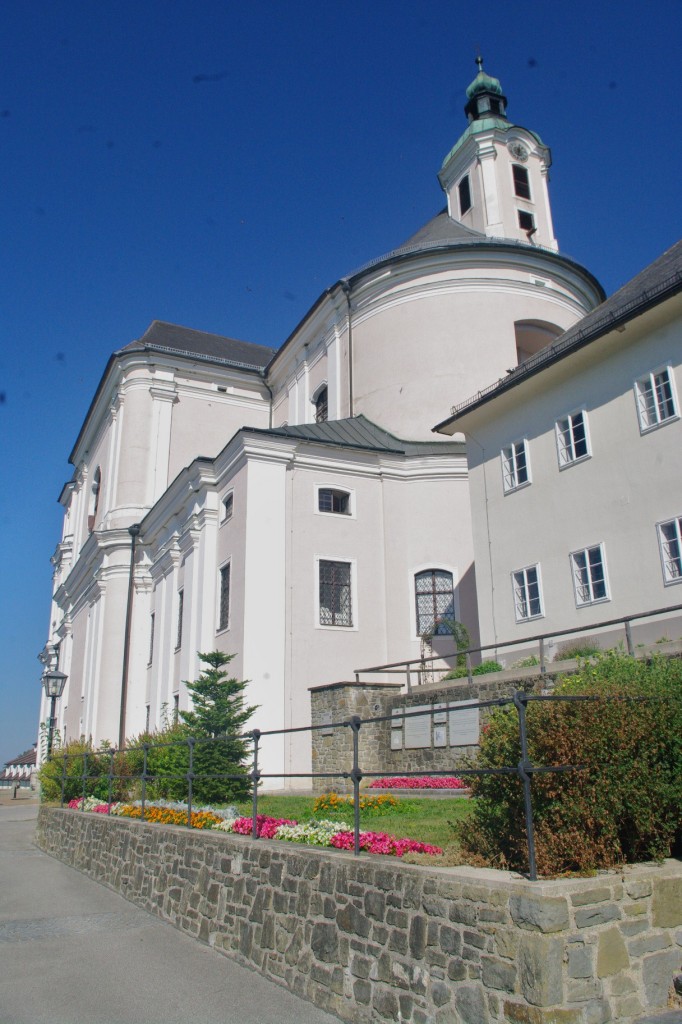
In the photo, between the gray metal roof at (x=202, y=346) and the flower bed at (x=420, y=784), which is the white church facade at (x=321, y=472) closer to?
the gray metal roof at (x=202, y=346)

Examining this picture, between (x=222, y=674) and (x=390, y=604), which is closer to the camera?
(x=222, y=674)

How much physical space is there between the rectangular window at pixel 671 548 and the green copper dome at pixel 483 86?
2925 cm

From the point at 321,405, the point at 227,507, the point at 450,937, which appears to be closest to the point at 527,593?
the point at 227,507

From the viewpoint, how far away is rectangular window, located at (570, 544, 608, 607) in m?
18.2

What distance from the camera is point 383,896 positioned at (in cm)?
654

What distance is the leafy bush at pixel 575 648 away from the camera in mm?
16345

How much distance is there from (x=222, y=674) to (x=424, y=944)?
49.5ft

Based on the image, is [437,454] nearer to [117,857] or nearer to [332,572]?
[332,572]

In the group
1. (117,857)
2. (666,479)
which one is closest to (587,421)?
(666,479)

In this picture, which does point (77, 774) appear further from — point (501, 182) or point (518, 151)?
point (518, 151)

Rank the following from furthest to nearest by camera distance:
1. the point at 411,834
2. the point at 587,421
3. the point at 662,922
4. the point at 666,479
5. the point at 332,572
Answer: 1. the point at 332,572
2. the point at 587,421
3. the point at 666,479
4. the point at 411,834
5. the point at 662,922

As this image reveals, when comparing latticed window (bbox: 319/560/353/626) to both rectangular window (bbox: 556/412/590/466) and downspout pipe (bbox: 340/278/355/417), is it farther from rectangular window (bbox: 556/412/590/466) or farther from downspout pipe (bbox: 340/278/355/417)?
rectangular window (bbox: 556/412/590/466)

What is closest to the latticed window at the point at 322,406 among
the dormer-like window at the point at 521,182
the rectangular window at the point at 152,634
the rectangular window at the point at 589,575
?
the rectangular window at the point at 152,634

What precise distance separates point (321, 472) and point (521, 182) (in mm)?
18043
